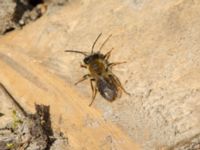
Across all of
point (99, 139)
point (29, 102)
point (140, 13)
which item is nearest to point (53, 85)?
point (29, 102)

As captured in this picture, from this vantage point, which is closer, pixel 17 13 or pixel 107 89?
pixel 107 89

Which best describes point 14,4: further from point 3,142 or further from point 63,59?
point 3,142

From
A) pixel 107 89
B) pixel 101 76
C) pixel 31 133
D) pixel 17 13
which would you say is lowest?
pixel 31 133

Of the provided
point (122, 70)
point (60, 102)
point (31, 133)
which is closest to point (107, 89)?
point (122, 70)

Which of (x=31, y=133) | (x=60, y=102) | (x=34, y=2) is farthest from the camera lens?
(x=34, y=2)

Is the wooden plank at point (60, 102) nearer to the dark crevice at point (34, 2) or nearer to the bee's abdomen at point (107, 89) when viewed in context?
the bee's abdomen at point (107, 89)

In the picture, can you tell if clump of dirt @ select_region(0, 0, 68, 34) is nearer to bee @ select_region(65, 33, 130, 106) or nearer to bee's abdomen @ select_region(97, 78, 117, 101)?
bee @ select_region(65, 33, 130, 106)

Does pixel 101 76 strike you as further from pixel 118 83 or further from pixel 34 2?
pixel 34 2

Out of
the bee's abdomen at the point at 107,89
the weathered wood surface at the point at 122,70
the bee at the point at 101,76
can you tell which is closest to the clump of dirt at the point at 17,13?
the weathered wood surface at the point at 122,70
